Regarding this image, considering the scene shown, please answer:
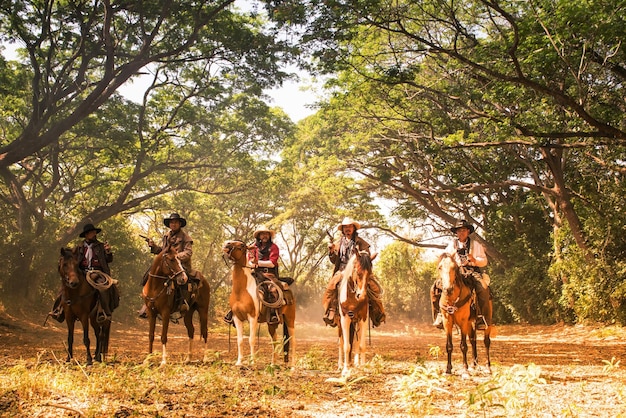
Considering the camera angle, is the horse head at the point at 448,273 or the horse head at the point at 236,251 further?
the horse head at the point at 236,251

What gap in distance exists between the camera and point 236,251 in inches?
352

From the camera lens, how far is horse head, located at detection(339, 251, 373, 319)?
838cm

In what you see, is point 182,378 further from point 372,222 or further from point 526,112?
point 372,222

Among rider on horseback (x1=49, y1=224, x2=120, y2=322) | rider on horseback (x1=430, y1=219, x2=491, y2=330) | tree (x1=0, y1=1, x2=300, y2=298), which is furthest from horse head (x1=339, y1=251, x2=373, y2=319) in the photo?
tree (x1=0, y1=1, x2=300, y2=298)

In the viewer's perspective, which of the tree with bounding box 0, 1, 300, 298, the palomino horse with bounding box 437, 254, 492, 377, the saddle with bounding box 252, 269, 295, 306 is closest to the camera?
the palomino horse with bounding box 437, 254, 492, 377

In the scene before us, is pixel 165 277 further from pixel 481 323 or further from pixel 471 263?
pixel 481 323

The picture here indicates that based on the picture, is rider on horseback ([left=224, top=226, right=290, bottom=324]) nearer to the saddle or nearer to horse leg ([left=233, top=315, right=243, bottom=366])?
the saddle

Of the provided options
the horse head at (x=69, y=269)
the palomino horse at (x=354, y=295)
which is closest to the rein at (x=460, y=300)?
the palomino horse at (x=354, y=295)

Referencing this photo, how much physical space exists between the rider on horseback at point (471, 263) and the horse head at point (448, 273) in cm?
24

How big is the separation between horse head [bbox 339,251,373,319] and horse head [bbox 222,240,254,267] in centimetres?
171

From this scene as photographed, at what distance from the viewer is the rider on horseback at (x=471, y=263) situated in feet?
28.9

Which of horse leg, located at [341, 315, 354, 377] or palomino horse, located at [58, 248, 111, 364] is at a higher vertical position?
palomino horse, located at [58, 248, 111, 364]

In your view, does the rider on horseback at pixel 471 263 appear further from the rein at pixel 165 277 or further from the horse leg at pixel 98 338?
the horse leg at pixel 98 338

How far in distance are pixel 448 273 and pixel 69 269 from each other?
596cm
